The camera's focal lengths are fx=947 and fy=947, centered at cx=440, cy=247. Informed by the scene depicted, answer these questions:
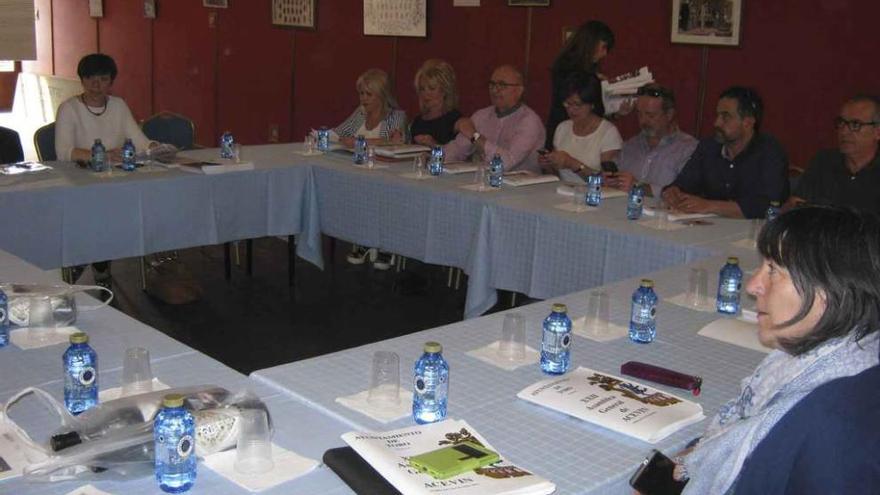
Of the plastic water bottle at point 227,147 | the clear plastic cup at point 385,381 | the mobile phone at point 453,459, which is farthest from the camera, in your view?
the plastic water bottle at point 227,147

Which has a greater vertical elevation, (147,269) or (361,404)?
(361,404)

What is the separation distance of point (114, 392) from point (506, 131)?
11.5 ft

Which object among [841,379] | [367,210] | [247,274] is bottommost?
[247,274]

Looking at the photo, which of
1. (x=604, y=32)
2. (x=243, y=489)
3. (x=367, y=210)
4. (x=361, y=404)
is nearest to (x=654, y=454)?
(x=361, y=404)

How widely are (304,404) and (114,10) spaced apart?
9.42 m

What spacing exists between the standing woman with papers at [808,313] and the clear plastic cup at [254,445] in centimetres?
73

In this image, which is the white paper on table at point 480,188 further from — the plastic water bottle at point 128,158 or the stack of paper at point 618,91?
the plastic water bottle at point 128,158

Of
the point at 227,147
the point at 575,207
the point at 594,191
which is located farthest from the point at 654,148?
the point at 227,147

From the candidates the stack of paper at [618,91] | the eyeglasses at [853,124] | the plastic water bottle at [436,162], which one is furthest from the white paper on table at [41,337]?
the stack of paper at [618,91]

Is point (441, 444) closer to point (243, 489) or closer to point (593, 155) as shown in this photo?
point (243, 489)

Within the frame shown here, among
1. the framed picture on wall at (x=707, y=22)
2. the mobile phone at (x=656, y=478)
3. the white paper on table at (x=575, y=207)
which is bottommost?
the mobile phone at (x=656, y=478)

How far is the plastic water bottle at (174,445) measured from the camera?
4.97 ft

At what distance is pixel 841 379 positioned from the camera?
4.62 ft

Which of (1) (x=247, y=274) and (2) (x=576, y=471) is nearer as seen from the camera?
(2) (x=576, y=471)
